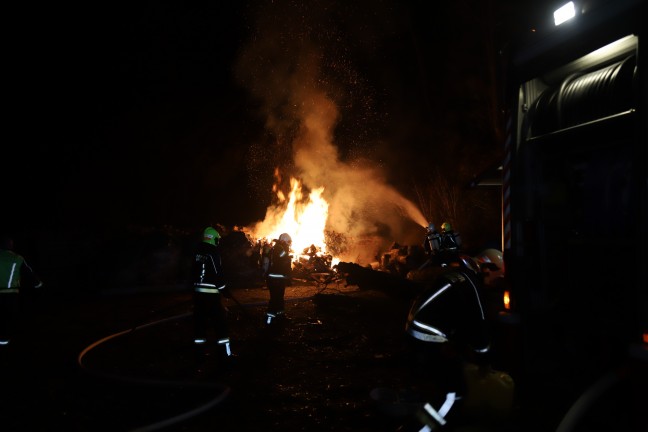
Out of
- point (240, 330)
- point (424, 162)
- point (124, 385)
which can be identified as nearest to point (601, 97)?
Answer: point (124, 385)

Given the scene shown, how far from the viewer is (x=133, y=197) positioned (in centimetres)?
2409

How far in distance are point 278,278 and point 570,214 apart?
6189mm

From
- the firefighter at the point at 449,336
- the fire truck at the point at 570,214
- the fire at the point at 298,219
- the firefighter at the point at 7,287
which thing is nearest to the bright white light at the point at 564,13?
the fire truck at the point at 570,214

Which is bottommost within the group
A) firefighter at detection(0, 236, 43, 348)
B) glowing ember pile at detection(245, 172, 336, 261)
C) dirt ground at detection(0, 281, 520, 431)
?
dirt ground at detection(0, 281, 520, 431)

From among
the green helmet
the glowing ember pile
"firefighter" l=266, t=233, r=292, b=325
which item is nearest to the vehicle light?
the green helmet

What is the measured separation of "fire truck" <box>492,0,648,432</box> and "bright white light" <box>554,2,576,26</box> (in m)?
0.01

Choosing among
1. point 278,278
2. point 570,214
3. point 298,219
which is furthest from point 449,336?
point 298,219

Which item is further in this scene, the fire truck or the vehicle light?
the vehicle light

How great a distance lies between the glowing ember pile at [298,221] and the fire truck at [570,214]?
1456 cm

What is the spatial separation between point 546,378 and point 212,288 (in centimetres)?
463

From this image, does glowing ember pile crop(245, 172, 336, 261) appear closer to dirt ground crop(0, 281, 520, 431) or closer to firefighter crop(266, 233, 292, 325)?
firefighter crop(266, 233, 292, 325)

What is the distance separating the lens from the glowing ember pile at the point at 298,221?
19.9 m

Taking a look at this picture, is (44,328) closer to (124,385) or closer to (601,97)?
(124,385)

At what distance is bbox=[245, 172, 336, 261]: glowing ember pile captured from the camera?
1994 cm
